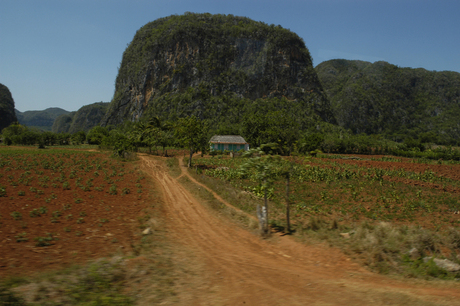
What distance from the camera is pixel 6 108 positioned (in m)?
137

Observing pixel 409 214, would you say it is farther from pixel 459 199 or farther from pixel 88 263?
pixel 88 263

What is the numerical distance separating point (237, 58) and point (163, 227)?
359 ft

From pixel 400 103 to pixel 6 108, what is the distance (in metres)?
227

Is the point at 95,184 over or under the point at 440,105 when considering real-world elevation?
under

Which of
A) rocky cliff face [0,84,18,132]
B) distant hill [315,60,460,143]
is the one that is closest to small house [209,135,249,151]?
distant hill [315,60,460,143]

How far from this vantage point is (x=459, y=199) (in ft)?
52.1

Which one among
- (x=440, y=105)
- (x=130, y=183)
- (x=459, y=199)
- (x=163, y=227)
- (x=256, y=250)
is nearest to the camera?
(x=256, y=250)

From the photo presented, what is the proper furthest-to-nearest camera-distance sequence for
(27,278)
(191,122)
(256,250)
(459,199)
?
(191,122), (459,199), (256,250), (27,278)

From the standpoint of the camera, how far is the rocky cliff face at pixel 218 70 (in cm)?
10212

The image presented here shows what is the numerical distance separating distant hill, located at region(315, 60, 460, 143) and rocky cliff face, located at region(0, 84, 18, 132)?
180 m

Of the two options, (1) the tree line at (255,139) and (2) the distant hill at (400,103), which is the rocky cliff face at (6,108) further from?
(2) the distant hill at (400,103)

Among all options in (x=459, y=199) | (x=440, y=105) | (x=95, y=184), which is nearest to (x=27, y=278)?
(x=95, y=184)

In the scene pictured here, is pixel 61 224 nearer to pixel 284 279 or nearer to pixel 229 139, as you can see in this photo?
pixel 284 279

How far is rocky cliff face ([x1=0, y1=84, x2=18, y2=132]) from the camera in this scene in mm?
132625
